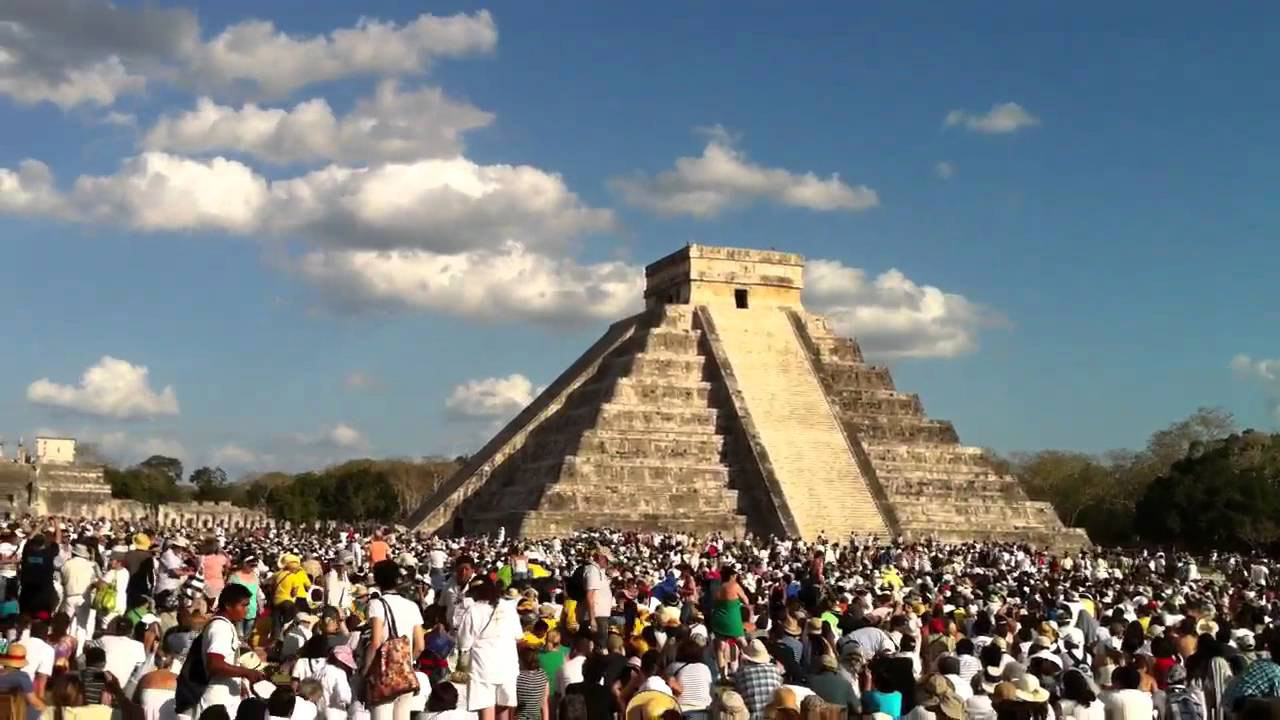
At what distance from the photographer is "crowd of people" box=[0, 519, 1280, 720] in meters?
7.66

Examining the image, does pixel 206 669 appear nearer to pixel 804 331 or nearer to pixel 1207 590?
pixel 1207 590

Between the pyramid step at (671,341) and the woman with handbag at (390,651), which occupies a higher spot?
the pyramid step at (671,341)

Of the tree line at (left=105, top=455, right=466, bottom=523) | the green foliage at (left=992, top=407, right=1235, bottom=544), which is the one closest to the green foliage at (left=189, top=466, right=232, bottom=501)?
the tree line at (left=105, top=455, right=466, bottom=523)

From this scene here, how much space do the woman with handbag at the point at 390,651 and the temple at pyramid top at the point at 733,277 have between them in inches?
1435

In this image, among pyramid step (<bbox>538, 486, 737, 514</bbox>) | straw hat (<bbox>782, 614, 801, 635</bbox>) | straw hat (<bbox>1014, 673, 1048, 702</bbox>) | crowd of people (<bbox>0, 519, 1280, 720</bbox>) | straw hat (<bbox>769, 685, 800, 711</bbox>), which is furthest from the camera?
pyramid step (<bbox>538, 486, 737, 514</bbox>)

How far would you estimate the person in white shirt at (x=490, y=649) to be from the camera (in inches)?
343

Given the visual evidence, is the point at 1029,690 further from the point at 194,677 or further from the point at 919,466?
the point at 919,466

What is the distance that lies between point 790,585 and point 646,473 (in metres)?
22.3

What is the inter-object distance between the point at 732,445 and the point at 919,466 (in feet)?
18.1

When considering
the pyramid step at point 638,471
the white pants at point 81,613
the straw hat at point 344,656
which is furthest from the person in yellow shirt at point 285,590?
the pyramid step at point 638,471

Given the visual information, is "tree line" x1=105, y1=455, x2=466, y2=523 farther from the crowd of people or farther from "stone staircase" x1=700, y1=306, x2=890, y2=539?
the crowd of people

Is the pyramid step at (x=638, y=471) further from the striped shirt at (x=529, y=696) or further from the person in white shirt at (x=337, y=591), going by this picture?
the striped shirt at (x=529, y=696)

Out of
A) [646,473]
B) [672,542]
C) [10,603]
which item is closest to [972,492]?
[646,473]

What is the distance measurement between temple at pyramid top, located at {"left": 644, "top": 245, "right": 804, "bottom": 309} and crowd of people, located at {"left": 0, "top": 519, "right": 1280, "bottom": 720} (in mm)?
30926
